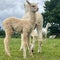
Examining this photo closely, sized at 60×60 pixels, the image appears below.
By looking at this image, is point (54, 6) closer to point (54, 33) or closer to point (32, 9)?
point (54, 33)

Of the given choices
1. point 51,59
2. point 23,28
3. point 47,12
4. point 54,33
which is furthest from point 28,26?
point 47,12

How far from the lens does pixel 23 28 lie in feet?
37.8

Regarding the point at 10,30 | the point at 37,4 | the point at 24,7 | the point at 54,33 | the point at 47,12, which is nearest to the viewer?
the point at 37,4

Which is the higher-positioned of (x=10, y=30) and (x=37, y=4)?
(x=37, y=4)

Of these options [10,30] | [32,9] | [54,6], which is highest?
[54,6]

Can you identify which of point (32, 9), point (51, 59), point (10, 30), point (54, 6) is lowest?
point (51, 59)

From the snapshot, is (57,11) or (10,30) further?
(57,11)

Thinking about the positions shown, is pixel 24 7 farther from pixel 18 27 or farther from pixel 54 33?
pixel 54 33

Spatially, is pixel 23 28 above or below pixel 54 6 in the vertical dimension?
below

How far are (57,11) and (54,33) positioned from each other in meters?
5.21

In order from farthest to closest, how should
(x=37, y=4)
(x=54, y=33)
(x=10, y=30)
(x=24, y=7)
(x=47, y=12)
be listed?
(x=47, y=12), (x=54, y=33), (x=24, y=7), (x=10, y=30), (x=37, y=4)

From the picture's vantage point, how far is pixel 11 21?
11852 mm

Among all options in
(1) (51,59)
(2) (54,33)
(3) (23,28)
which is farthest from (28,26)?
(2) (54,33)

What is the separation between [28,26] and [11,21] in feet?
2.76
